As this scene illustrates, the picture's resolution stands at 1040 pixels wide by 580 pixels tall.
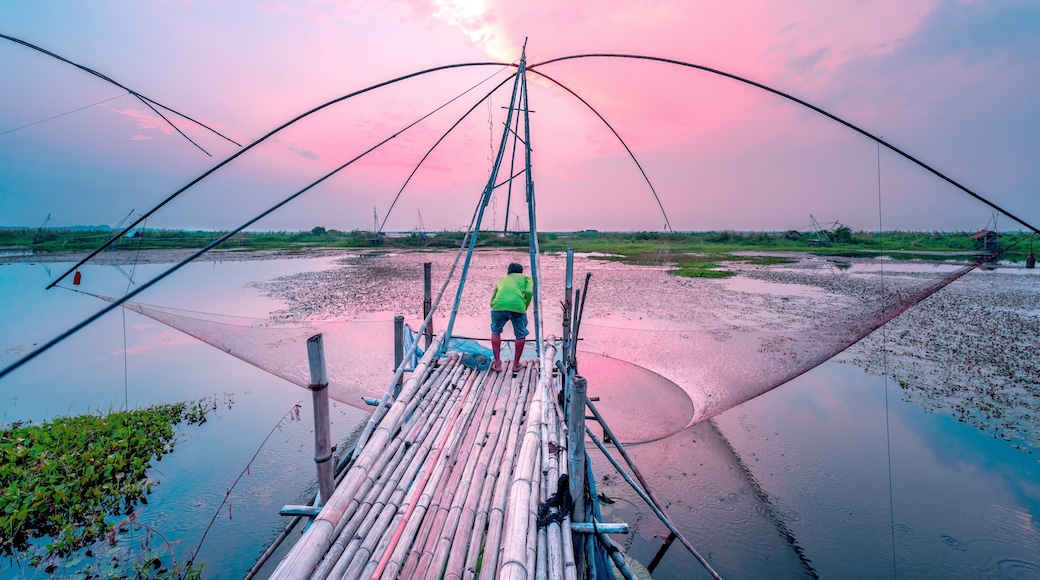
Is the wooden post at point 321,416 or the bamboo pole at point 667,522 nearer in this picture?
the wooden post at point 321,416

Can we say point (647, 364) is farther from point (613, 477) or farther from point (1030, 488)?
point (1030, 488)

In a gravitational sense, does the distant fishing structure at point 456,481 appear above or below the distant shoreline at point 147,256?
below

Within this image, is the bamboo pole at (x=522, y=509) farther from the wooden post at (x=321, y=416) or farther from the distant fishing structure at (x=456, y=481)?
the wooden post at (x=321, y=416)

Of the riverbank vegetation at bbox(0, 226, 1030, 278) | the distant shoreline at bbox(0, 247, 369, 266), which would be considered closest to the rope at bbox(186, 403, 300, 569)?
the riverbank vegetation at bbox(0, 226, 1030, 278)

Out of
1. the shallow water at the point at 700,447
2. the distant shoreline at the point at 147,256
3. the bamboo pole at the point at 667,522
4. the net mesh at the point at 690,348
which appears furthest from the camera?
the distant shoreline at the point at 147,256

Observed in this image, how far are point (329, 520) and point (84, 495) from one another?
13.8 ft

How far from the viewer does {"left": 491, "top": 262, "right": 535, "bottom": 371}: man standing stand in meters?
4.67

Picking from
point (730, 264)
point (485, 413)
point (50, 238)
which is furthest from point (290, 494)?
point (50, 238)

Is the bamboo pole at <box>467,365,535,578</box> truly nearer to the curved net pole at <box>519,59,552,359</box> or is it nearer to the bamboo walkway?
the bamboo walkway

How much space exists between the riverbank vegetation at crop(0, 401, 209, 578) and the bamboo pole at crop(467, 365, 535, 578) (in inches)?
127

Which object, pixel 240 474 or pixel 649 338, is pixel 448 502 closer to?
pixel 240 474

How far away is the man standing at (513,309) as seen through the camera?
4668 mm

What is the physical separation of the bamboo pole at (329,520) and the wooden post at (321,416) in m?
0.12

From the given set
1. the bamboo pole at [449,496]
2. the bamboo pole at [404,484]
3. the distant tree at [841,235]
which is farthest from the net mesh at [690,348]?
the distant tree at [841,235]
